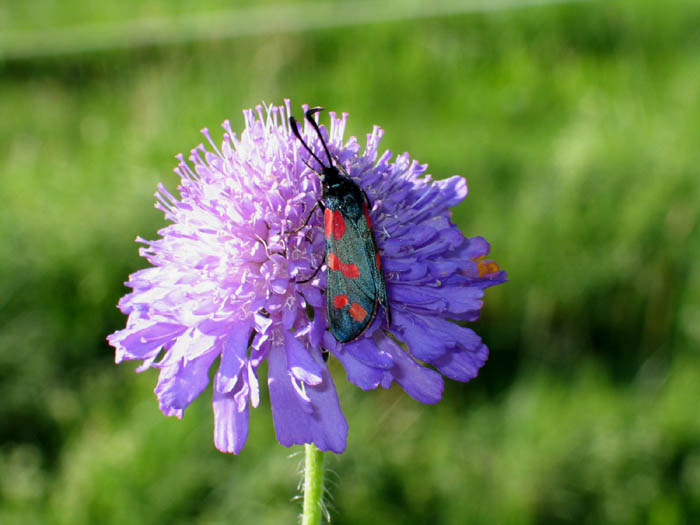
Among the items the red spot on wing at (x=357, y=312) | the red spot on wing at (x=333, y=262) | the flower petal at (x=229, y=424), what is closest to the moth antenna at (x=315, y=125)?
the red spot on wing at (x=333, y=262)

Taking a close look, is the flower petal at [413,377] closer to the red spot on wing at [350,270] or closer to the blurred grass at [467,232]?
the red spot on wing at [350,270]

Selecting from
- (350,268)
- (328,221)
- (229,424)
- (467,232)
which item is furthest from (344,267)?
(467,232)

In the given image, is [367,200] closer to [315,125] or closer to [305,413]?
[315,125]

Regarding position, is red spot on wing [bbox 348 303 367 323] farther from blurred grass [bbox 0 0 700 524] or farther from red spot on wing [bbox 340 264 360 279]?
blurred grass [bbox 0 0 700 524]

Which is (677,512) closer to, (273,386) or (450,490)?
(450,490)

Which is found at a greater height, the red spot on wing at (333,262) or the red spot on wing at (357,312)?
the red spot on wing at (333,262)

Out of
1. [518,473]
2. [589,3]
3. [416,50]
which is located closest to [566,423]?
[518,473]
